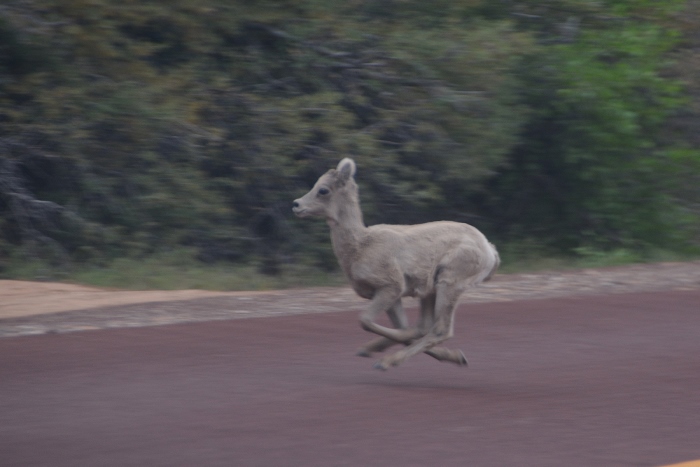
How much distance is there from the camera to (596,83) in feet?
58.5

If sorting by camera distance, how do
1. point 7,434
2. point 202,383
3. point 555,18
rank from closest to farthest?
point 7,434 < point 202,383 < point 555,18

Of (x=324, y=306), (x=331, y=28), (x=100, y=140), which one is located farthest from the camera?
(x=331, y=28)

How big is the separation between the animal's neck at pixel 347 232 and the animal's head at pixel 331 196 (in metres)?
0.03

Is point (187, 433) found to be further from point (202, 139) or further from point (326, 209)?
point (202, 139)

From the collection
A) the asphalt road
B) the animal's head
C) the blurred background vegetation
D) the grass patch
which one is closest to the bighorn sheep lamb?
the animal's head

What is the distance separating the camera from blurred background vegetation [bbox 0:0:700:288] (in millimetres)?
15164

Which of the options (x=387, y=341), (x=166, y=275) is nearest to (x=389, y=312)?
(x=387, y=341)

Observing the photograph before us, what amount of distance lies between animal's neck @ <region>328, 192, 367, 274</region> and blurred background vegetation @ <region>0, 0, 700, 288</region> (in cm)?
633

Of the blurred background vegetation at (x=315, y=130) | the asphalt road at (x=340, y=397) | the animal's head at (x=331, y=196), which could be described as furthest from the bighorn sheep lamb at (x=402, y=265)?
the blurred background vegetation at (x=315, y=130)

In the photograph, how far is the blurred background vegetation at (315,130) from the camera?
15.2 metres

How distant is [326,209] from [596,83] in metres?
11.3

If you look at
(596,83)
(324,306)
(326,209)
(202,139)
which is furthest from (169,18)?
(326,209)

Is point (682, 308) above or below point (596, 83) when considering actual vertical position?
below

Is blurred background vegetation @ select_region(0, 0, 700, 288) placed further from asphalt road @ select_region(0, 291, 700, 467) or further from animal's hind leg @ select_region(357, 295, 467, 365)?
animal's hind leg @ select_region(357, 295, 467, 365)
